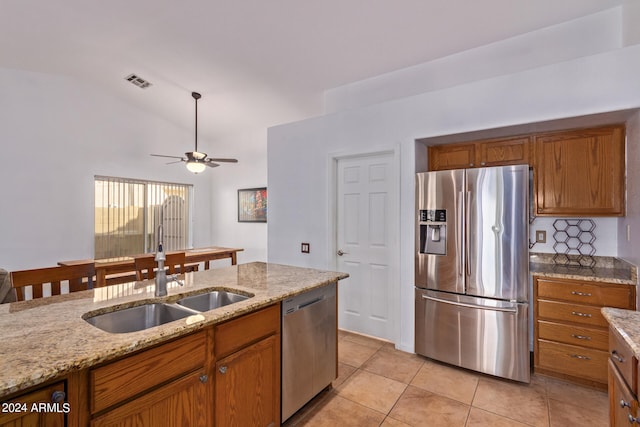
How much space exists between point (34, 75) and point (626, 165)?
7.17 meters

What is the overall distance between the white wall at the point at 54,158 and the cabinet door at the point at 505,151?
564 cm

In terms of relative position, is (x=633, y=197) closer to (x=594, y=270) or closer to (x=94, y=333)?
(x=594, y=270)

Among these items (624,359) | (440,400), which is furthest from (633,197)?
(440,400)

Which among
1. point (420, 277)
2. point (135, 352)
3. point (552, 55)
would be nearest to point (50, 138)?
point (135, 352)

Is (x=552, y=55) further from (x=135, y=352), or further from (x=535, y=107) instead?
(x=135, y=352)

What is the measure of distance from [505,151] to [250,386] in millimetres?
2862

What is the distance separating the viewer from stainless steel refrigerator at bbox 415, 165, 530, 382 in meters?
2.43

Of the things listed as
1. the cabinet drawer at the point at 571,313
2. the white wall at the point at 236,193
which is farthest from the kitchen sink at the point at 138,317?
the white wall at the point at 236,193

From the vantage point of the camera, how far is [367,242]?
343 cm

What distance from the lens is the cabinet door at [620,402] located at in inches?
46.0

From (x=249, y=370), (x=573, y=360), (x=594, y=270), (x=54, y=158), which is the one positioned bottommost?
(x=573, y=360)

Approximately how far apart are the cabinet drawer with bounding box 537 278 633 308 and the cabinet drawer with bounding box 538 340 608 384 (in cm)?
37

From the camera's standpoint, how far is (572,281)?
7.91 feet

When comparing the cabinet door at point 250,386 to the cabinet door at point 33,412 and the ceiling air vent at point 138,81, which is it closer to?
the cabinet door at point 33,412
